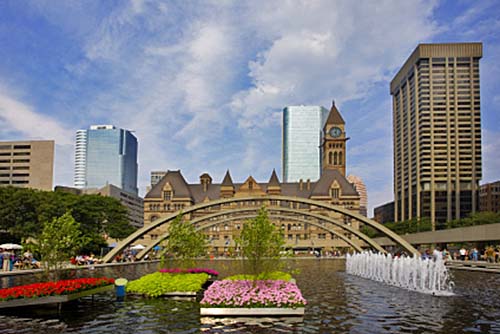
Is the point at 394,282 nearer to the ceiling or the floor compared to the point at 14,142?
nearer to the floor

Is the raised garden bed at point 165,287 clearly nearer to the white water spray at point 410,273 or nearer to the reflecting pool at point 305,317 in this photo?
the reflecting pool at point 305,317

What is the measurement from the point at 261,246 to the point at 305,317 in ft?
10.7

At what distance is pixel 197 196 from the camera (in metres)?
131

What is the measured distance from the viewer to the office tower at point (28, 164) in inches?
5143

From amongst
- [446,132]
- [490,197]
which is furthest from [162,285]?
[446,132]

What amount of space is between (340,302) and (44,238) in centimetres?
1286

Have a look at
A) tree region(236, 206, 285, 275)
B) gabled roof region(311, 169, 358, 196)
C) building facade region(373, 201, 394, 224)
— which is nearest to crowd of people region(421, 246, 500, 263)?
tree region(236, 206, 285, 275)

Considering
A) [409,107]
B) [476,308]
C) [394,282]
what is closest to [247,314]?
[476,308]

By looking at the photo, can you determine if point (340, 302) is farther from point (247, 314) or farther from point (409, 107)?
point (409, 107)

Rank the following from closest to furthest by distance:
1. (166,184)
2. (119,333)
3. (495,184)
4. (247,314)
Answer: (119,333) → (247,314) → (166,184) → (495,184)

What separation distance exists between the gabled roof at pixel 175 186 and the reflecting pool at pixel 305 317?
10216cm

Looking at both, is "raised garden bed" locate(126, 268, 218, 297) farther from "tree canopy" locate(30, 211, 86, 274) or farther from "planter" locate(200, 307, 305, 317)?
"planter" locate(200, 307, 305, 317)

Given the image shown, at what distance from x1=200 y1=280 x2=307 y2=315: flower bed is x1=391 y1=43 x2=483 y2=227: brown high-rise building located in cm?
14186

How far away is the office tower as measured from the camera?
131 meters
